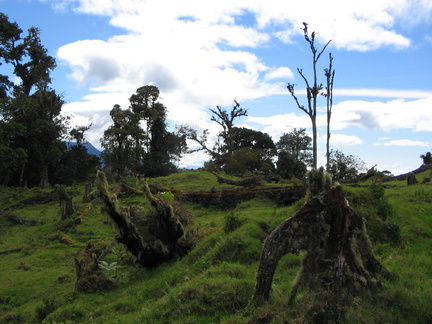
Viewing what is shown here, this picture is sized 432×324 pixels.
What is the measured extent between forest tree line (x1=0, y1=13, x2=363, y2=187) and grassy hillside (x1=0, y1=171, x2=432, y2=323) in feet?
41.6

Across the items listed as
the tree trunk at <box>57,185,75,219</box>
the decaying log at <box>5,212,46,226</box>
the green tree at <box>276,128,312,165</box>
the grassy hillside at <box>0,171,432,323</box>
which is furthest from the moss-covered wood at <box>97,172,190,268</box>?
the green tree at <box>276,128,312,165</box>

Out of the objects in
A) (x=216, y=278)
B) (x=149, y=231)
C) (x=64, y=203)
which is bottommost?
(x=216, y=278)

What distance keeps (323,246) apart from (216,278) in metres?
2.53

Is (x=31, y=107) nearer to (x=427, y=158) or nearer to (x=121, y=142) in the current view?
(x=121, y=142)

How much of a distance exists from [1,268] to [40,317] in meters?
6.07

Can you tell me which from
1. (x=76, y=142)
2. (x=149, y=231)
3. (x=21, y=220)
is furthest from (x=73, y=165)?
(x=149, y=231)

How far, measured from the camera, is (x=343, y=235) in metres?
5.28

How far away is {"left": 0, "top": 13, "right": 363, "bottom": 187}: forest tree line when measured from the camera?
100 feet

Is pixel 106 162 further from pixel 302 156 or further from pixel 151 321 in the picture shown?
pixel 151 321

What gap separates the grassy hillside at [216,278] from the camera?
5023 mm

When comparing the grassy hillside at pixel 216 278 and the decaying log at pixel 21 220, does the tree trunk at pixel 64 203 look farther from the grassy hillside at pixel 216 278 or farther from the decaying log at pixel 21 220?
the grassy hillside at pixel 216 278

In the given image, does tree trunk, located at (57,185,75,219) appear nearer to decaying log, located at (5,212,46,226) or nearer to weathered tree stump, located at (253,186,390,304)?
decaying log, located at (5,212,46,226)

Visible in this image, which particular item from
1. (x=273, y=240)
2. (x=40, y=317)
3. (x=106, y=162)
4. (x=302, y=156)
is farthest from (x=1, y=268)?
(x=302, y=156)

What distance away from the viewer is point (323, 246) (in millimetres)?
5352
